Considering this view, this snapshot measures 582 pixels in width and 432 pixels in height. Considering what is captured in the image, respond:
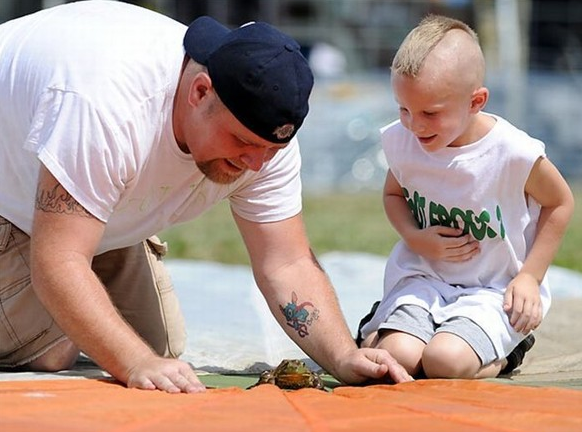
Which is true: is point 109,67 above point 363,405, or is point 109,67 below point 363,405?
above

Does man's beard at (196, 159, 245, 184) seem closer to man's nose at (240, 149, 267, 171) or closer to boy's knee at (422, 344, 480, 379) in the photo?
man's nose at (240, 149, 267, 171)

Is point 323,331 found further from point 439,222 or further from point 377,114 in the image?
point 377,114

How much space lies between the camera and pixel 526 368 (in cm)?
402

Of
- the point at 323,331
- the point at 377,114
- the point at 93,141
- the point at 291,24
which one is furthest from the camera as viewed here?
the point at 291,24

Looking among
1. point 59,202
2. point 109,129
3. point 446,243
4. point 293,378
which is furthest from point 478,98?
point 59,202

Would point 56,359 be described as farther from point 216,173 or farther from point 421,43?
point 421,43

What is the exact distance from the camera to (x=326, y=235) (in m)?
8.85

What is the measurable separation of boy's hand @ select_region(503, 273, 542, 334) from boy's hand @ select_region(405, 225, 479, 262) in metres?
0.18

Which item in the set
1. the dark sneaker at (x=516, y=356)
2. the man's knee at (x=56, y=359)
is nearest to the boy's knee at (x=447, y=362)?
Answer: the dark sneaker at (x=516, y=356)

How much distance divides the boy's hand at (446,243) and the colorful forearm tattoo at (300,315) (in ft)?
1.47

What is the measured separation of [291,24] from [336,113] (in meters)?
3.07

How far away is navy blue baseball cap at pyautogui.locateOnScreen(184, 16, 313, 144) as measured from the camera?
3172mm

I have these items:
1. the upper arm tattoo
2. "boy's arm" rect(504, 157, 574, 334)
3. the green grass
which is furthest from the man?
the green grass

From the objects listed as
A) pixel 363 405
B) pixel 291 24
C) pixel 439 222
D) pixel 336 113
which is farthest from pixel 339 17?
pixel 363 405
